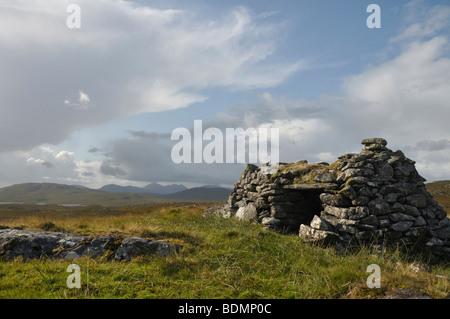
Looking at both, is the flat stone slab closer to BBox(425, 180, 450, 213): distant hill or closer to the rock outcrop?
the rock outcrop

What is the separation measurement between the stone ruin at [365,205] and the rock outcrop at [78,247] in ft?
16.5

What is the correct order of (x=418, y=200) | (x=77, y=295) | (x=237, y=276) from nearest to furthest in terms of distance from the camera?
(x=77, y=295) → (x=237, y=276) → (x=418, y=200)

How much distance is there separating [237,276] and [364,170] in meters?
6.84

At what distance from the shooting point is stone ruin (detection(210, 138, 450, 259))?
31.3ft

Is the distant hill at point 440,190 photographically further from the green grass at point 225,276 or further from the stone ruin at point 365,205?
the green grass at point 225,276

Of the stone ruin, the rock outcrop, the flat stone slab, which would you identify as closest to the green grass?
the rock outcrop

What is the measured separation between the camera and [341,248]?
8.86m

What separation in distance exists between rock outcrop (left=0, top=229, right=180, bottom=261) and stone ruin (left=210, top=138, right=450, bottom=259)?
5.03m

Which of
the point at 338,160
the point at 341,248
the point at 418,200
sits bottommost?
the point at 341,248

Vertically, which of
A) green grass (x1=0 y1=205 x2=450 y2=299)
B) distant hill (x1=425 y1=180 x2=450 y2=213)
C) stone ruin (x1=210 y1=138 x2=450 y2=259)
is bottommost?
distant hill (x1=425 y1=180 x2=450 y2=213)

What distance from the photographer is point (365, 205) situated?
390 inches
